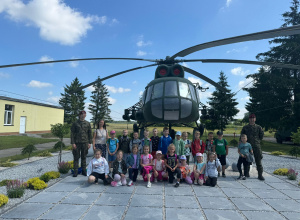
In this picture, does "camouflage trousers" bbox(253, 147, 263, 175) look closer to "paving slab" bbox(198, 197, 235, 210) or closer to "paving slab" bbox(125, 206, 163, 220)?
"paving slab" bbox(198, 197, 235, 210)

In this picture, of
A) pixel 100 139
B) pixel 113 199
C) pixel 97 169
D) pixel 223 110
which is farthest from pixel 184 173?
pixel 223 110

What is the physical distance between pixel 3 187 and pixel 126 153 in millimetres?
3486

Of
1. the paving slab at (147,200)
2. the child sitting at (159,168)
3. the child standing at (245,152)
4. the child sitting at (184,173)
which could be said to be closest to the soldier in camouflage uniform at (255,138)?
the child standing at (245,152)

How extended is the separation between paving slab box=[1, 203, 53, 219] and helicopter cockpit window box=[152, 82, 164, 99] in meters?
4.60

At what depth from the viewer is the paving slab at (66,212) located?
347cm

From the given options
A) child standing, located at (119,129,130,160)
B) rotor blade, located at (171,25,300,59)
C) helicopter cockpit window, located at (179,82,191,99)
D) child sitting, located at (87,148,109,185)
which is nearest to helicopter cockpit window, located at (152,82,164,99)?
helicopter cockpit window, located at (179,82,191,99)

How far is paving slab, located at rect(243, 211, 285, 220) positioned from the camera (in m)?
3.51

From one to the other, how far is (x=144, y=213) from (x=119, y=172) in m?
2.12

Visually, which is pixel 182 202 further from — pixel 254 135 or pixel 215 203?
pixel 254 135

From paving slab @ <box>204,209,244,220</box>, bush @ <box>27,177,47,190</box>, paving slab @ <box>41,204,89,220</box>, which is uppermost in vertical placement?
bush @ <box>27,177,47,190</box>

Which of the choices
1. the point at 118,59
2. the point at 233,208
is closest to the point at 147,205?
the point at 233,208

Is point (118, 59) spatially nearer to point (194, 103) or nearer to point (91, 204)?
point (194, 103)

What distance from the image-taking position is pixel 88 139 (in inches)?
252

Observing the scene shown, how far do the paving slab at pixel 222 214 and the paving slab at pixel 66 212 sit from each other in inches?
93.0
